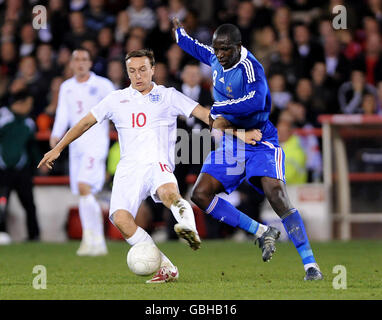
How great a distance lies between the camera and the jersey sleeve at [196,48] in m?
9.06

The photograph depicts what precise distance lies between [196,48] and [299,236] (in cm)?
217

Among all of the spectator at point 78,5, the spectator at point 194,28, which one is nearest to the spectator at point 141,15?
the spectator at point 194,28

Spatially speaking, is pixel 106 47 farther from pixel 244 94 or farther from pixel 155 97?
pixel 244 94

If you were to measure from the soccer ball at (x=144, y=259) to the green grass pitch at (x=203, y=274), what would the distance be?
156mm

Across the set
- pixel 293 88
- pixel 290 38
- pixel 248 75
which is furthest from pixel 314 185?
pixel 248 75

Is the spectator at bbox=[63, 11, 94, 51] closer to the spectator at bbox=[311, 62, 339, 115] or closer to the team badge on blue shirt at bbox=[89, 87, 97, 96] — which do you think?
the spectator at bbox=[311, 62, 339, 115]

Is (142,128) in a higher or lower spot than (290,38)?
lower

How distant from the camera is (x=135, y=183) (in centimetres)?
827

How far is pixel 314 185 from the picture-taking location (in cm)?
1475

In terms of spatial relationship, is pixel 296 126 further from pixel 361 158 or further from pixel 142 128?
pixel 142 128

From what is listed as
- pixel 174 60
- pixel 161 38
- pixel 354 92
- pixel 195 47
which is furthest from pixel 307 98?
pixel 195 47

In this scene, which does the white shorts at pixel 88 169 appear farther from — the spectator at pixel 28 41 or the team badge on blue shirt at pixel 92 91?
the spectator at pixel 28 41
